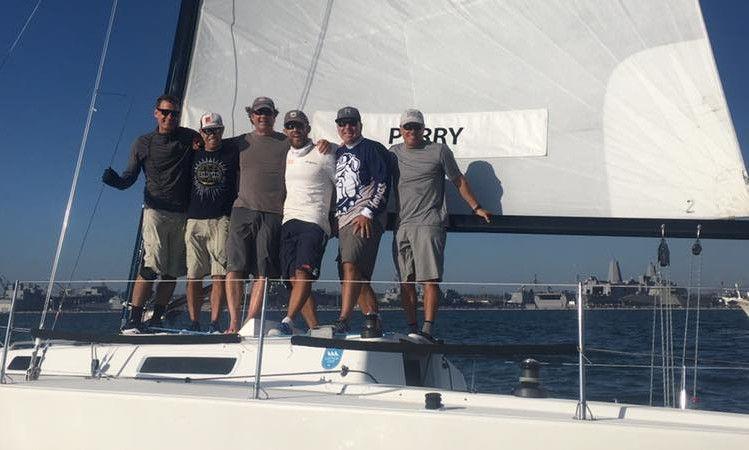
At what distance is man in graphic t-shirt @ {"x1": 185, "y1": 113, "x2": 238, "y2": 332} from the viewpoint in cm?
532

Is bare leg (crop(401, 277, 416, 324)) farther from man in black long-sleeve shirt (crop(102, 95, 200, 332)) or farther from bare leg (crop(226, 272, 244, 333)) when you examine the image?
man in black long-sleeve shirt (crop(102, 95, 200, 332))

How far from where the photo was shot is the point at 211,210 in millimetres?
5324

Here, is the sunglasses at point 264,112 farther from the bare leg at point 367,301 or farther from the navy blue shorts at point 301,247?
the bare leg at point 367,301

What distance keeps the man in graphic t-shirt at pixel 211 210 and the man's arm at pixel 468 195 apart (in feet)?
4.76

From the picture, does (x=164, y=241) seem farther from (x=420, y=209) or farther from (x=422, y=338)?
(x=422, y=338)

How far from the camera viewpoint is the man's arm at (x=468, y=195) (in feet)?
17.0

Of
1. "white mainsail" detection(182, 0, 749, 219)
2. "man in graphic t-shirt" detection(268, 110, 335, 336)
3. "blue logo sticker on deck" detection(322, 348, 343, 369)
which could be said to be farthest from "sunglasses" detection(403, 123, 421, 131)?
"blue logo sticker on deck" detection(322, 348, 343, 369)

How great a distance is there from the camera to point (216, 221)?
5.34 meters

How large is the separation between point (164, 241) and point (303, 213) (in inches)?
42.0

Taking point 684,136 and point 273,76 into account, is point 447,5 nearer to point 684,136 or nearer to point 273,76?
point 273,76

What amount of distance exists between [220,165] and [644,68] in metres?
2.78

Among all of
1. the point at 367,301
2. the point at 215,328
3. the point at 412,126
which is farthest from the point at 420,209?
the point at 215,328

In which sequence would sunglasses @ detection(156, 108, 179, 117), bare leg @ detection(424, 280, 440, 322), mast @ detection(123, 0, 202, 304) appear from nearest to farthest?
bare leg @ detection(424, 280, 440, 322) < sunglasses @ detection(156, 108, 179, 117) < mast @ detection(123, 0, 202, 304)

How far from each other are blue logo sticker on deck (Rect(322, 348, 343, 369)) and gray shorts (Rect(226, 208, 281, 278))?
907 mm
